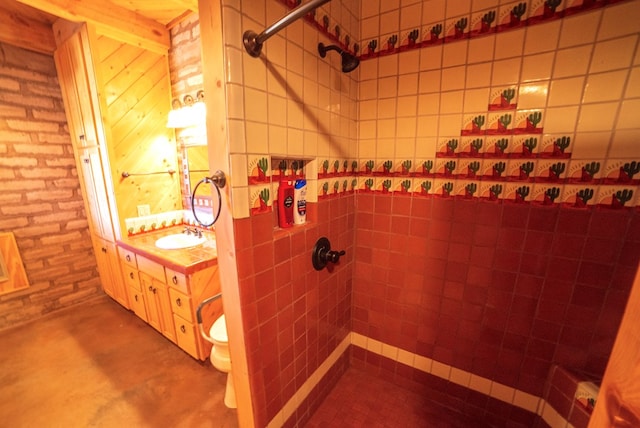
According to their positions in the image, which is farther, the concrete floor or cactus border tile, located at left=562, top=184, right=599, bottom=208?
the concrete floor

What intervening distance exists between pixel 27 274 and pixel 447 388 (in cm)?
348

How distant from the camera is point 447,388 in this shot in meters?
1.39

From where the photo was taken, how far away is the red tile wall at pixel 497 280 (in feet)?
3.30

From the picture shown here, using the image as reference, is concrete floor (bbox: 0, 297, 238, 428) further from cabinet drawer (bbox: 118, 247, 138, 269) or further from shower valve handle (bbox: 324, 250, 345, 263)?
shower valve handle (bbox: 324, 250, 345, 263)

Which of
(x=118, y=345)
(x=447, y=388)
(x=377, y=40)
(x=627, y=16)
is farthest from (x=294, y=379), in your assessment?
(x=627, y=16)

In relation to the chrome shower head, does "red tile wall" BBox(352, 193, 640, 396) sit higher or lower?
lower

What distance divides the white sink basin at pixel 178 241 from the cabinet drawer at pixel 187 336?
A: 20.3 inches

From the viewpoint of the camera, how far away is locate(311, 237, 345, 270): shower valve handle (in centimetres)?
118

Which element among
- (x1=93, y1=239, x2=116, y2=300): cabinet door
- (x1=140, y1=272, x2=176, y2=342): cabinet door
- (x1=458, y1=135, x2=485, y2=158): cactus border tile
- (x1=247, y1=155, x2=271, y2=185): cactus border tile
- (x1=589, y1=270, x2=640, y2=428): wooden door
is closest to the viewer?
(x1=589, y1=270, x2=640, y2=428): wooden door

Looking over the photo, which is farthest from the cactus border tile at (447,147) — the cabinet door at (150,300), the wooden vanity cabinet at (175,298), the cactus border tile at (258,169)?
the cabinet door at (150,300)

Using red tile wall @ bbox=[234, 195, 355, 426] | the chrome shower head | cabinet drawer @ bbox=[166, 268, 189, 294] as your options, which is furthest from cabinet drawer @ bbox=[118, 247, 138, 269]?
the chrome shower head

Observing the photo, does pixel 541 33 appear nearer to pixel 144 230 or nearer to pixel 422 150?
pixel 422 150

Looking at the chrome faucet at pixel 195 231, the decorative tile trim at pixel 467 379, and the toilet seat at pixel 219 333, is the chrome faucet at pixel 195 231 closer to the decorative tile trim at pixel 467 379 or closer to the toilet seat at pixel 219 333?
the toilet seat at pixel 219 333

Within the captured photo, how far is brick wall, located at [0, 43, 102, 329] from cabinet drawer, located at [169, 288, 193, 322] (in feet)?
5.07
